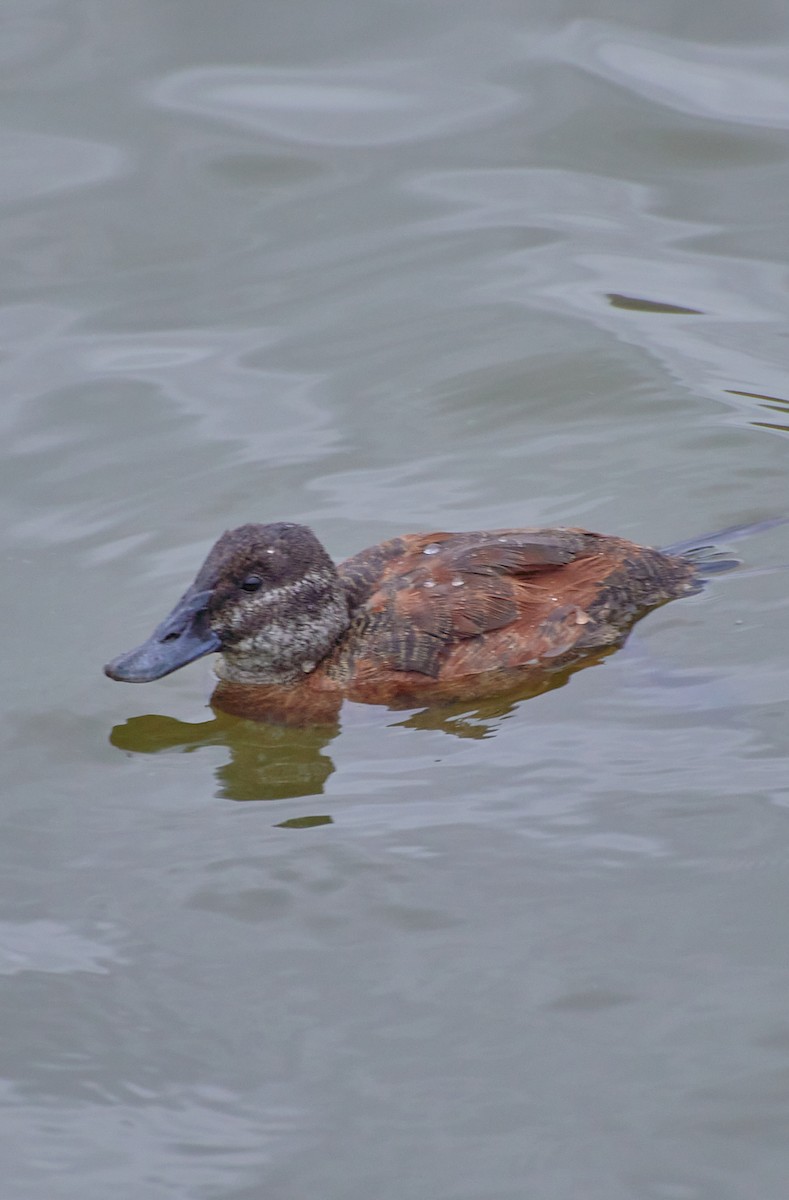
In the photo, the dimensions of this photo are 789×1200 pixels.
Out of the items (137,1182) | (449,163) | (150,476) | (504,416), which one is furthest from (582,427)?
(137,1182)

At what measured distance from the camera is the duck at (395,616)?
6.13m

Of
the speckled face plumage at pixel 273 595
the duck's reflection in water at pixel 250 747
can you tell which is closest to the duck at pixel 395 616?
the speckled face plumage at pixel 273 595

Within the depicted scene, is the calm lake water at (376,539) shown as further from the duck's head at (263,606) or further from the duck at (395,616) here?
the duck's head at (263,606)

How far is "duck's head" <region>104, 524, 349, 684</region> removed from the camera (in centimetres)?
627

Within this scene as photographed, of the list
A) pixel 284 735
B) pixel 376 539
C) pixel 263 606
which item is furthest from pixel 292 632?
pixel 376 539

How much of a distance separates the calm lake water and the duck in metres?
0.16

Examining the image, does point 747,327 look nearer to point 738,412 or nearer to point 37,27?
point 738,412

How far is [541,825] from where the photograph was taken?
17.1ft

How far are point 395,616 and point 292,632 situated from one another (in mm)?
436

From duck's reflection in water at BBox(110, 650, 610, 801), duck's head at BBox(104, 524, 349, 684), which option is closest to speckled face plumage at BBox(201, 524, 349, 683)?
duck's head at BBox(104, 524, 349, 684)

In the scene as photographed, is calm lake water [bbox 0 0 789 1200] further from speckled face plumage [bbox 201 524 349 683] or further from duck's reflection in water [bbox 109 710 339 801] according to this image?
speckled face plumage [bbox 201 524 349 683]

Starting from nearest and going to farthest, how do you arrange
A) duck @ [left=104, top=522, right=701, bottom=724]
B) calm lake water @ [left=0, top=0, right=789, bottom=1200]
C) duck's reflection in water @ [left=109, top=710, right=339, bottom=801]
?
calm lake water @ [left=0, top=0, right=789, bottom=1200] < duck's reflection in water @ [left=109, top=710, right=339, bottom=801] < duck @ [left=104, top=522, right=701, bottom=724]

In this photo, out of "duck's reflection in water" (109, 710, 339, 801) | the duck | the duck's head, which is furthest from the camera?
the duck's head

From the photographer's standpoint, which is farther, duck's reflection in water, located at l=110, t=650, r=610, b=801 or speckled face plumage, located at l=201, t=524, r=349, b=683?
speckled face plumage, located at l=201, t=524, r=349, b=683
